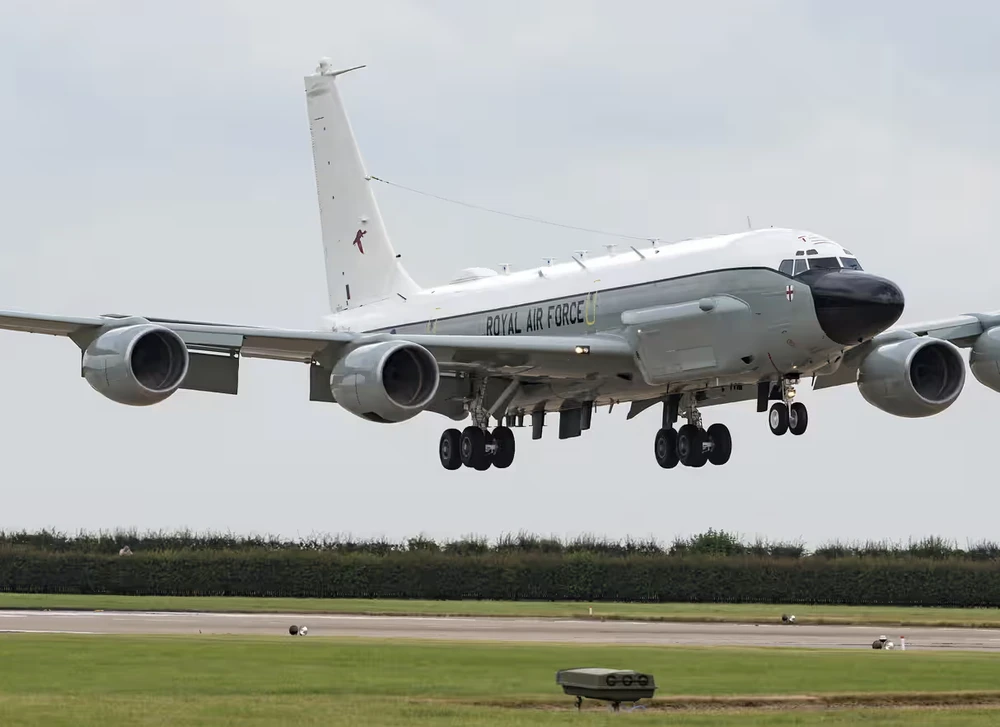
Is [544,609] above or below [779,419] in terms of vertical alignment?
below

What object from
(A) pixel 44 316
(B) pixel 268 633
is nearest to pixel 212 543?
(B) pixel 268 633

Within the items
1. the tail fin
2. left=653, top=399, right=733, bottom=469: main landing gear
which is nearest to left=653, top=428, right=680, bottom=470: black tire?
left=653, top=399, right=733, bottom=469: main landing gear

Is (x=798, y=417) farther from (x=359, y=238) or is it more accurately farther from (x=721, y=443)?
(x=359, y=238)

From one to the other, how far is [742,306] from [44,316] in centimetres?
1845

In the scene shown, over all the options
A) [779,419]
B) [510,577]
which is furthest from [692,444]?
[510,577]

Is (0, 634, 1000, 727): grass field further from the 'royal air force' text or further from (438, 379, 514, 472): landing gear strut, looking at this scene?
the 'royal air force' text

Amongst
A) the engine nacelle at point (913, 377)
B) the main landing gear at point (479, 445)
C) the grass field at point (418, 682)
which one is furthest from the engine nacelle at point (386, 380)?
the engine nacelle at point (913, 377)

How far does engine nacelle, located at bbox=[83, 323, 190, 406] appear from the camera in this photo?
5109 cm

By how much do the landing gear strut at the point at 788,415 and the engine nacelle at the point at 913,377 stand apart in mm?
2845

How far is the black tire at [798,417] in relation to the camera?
54969 millimetres

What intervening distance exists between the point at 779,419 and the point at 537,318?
8696 mm

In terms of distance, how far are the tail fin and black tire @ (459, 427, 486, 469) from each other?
34.1ft

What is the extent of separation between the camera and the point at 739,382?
56.0m

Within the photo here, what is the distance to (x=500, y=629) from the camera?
65.8 meters
